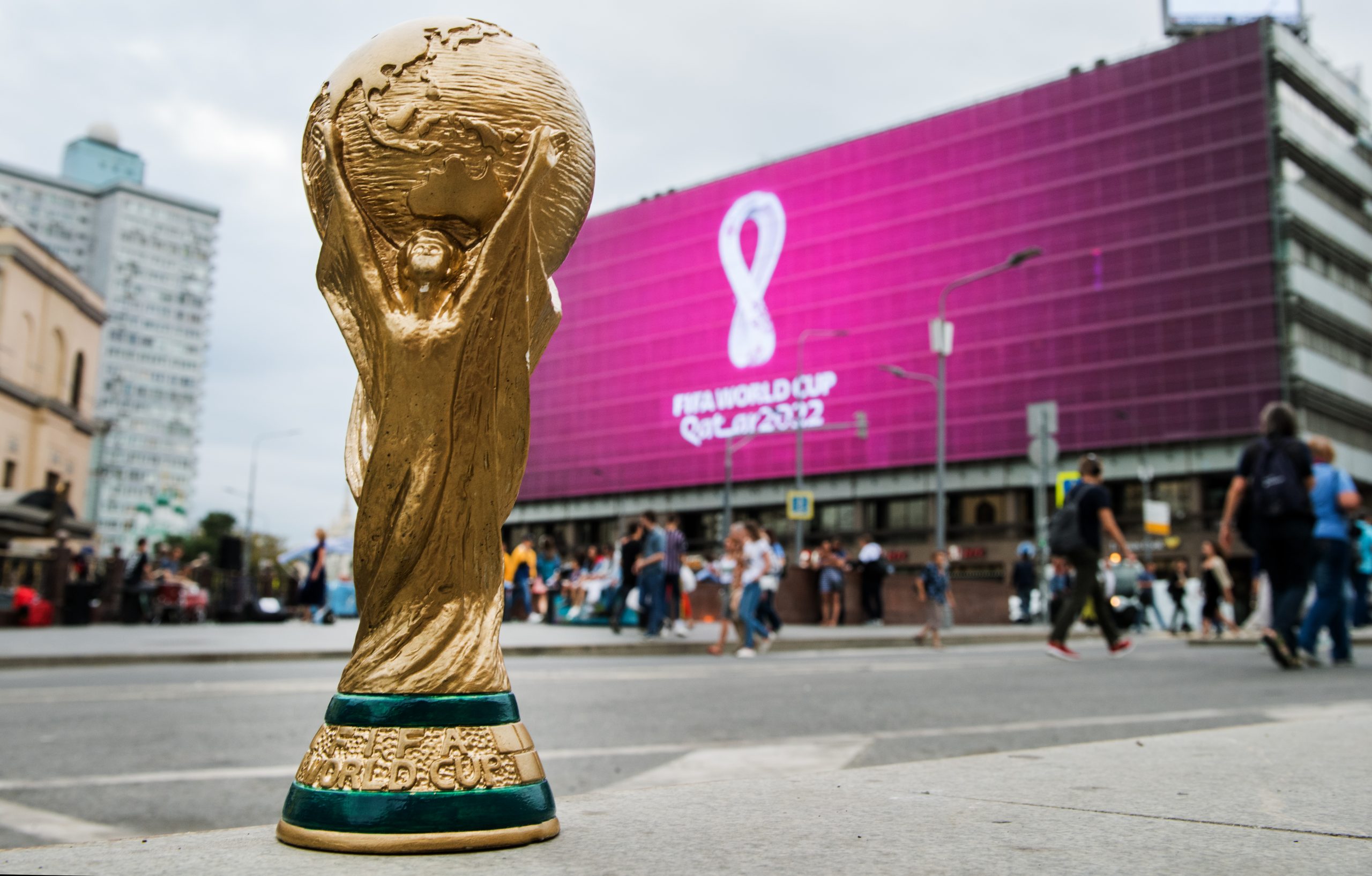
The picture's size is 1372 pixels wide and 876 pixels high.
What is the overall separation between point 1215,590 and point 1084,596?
36.9 feet

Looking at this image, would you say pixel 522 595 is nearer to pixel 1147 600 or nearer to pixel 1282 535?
pixel 1147 600

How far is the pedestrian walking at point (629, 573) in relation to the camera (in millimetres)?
16266

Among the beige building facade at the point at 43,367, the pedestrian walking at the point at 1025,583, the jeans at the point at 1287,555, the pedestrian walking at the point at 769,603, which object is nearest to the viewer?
the jeans at the point at 1287,555

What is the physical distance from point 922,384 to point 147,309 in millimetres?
105036

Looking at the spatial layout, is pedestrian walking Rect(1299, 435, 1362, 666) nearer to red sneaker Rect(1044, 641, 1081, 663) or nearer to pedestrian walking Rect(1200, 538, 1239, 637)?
red sneaker Rect(1044, 641, 1081, 663)

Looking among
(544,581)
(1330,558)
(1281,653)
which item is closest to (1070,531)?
(1281,653)

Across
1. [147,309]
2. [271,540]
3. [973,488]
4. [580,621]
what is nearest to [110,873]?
[580,621]

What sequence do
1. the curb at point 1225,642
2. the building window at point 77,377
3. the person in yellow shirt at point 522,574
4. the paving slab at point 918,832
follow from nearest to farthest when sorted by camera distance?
1. the paving slab at point 918,832
2. the curb at point 1225,642
3. the person in yellow shirt at point 522,574
4. the building window at point 77,377

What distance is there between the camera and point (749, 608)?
1322cm

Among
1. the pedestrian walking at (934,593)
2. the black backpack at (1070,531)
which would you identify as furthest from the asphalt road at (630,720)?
the pedestrian walking at (934,593)

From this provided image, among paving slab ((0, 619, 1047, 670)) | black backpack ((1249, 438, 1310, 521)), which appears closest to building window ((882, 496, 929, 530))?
paving slab ((0, 619, 1047, 670))

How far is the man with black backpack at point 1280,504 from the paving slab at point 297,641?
17.2ft

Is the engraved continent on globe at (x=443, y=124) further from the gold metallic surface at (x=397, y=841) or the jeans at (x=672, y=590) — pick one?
the jeans at (x=672, y=590)

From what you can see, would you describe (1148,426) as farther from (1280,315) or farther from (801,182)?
(801,182)
